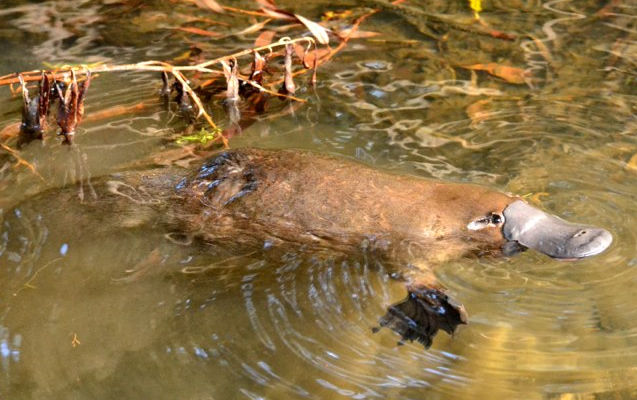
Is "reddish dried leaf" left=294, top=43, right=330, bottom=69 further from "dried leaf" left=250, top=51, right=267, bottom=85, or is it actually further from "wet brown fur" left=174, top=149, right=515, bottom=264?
"wet brown fur" left=174, top=149, right=515, bottom=264

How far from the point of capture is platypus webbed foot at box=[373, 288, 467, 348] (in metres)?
2.58

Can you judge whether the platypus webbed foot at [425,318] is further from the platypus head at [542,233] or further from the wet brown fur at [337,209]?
the platypus head at [542,233]

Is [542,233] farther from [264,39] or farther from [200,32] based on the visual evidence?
[200,32]

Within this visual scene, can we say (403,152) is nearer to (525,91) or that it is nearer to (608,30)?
(525,91)

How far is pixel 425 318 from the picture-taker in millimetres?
2611

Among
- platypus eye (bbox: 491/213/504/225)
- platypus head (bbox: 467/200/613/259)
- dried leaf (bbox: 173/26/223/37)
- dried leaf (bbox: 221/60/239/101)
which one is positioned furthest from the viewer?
dried leaf (bbox: 173/26/223/37)

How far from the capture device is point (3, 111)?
4.09 m

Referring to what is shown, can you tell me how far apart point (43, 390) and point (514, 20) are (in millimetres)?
3675

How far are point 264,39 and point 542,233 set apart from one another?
2.24m

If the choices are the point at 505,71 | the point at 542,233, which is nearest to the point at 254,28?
the point at 505,71

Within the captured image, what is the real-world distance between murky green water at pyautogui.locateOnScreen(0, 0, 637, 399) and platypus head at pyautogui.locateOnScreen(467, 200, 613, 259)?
0.20ft

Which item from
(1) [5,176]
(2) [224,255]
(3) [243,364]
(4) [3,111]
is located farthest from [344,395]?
(4) [3,111]

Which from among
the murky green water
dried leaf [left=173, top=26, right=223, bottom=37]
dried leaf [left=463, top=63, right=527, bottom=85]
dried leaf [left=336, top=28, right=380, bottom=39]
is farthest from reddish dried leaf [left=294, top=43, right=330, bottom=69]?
dried leaf [left=463, top=63, right=527, bottom=85]

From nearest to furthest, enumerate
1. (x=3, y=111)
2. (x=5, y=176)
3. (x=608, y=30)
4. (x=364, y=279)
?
(x=364, y=279)
(x=5, y=176)
(x=3, y=111)
(x=608, y=30)
